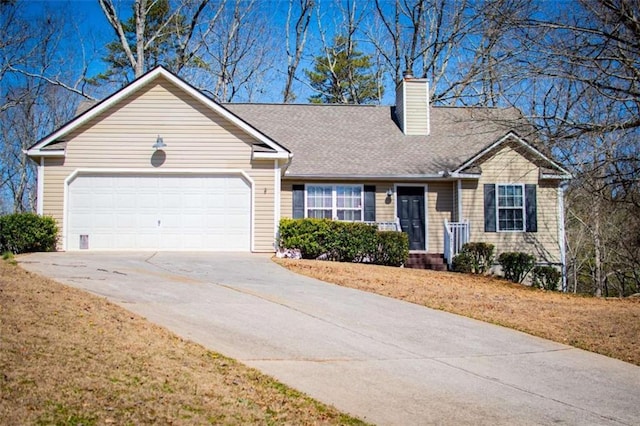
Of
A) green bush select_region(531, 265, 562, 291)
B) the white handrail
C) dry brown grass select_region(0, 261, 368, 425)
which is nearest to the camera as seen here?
dry brown grass select_region(0, 261, 368, 425)

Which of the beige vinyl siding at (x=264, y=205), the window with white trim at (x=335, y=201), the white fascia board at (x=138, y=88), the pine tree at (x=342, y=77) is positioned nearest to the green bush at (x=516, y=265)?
the window with white trim at (x=335, y=201)

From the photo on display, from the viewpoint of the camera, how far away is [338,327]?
9492 mm

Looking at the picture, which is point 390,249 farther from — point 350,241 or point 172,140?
point 172,140

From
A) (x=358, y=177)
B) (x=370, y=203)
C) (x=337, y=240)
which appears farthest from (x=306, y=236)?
(x=370, y=203)

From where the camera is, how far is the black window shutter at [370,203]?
20.5m

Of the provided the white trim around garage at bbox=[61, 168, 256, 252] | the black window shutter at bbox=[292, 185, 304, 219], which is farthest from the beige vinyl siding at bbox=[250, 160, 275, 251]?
the black window shutter at bbox=[292, 185, 304, 219]

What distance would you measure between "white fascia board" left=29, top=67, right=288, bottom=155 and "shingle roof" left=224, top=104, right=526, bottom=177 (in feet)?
7.86

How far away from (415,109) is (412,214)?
468 centimetres

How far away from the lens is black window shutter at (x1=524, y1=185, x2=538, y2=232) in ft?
67.5

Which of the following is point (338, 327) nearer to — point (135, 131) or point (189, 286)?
point (189, 286)

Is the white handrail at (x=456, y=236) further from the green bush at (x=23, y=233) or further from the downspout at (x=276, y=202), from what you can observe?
the green bush at (x=23, y=233)

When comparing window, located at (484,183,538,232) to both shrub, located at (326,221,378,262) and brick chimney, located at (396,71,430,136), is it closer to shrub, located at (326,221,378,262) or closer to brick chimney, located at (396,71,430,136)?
brick chimney, located at (396,71,430,136)

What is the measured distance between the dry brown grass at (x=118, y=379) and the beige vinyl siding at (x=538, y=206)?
47.0ft

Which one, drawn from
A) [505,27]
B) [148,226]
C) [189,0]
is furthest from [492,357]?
[189,0]
